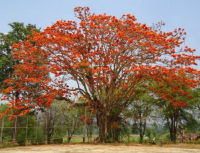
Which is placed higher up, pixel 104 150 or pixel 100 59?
pixel 100 59

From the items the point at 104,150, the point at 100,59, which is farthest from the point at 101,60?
the point at 104,150

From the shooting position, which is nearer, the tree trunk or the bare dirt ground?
the bare dirt ground

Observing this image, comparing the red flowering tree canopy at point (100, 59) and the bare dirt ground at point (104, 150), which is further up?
the red flowering tree canopy at point (100, 59)

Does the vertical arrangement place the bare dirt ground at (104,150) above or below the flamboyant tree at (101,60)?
below

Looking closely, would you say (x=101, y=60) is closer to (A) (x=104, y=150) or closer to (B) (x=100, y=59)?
(B) (x=100, y=59)

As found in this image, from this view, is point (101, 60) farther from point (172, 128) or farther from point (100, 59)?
point (172, 128)

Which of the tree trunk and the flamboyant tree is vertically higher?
the flamboyant tree

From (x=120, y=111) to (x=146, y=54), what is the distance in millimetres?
3999

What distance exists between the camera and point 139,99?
14.2m

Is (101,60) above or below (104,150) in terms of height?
above

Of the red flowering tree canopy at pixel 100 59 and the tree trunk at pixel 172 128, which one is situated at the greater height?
the red flowering tree canopy at pixel 100 59

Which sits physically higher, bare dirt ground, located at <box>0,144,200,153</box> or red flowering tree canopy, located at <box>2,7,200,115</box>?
red flowering tree canopy, located at <box>2,7,200,115</box>

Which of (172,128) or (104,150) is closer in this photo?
(104,150)

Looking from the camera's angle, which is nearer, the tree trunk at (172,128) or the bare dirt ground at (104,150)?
the bare dirt ground at (104,150)
